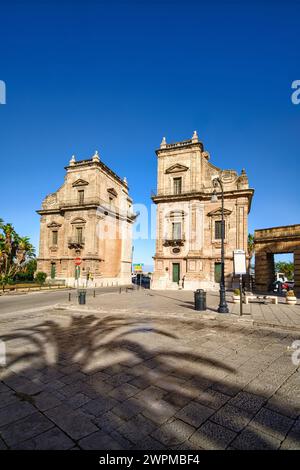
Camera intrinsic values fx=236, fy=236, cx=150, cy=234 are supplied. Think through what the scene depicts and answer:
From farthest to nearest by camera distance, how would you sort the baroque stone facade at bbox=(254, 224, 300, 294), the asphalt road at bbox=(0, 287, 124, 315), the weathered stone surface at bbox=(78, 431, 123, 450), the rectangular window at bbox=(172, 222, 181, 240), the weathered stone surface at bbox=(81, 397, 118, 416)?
the rectangular window at bbox=(172, 222, 181, 240) < the baroque stone facade at bbox=(254, 224, 300, 294) < the asphalt road at bbox=(0, 287, 124, 315) < the weathered stone surface at bbox=(81, 397, 118, 416) < the weathered stone surface at bbox=(78, 431, 123, 450)

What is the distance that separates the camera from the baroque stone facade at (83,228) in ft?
112

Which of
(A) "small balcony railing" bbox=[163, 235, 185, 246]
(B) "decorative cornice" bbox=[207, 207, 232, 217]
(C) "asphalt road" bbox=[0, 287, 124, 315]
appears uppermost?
(B) "decorative cornice" bbox=[207, 207, 232, 217]

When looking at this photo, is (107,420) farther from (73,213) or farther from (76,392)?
(73,213)

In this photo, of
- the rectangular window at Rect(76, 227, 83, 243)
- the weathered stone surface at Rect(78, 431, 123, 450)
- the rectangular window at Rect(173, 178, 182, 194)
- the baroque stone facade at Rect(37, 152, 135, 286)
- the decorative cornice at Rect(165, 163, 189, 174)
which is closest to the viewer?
the weathered stone surface at Rect(78, 431, 123, 450)

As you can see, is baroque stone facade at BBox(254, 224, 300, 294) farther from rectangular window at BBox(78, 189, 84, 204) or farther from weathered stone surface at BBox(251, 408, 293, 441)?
rectangular window at BBox(78, 189, 84, 204)

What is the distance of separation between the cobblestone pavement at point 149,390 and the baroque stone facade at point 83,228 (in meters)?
26.6

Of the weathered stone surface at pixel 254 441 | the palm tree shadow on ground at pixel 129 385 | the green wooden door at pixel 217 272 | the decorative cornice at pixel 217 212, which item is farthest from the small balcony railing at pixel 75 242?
the weathered stone surface at pixel 254 441

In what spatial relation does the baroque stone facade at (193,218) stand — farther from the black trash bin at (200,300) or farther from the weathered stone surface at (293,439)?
the weathered stone surface at (293,439)

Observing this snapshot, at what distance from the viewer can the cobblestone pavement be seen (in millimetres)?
2967

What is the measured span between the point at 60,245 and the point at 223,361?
1372 inches

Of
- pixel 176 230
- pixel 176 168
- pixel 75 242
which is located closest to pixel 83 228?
pixel 75 242

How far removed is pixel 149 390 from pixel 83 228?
32.7 metres

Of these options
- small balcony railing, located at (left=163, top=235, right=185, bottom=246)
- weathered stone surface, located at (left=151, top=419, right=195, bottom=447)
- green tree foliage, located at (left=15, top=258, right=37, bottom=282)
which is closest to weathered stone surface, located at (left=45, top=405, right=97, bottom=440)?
weathered stone surface, located at (left=151, top=419, right=195, bottom=447)

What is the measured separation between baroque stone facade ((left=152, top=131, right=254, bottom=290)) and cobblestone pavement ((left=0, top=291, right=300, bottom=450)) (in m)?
18.5
